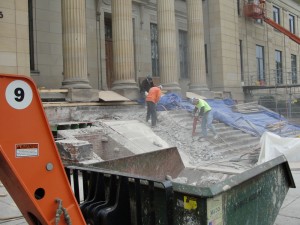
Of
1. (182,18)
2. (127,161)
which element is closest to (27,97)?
(127,161)

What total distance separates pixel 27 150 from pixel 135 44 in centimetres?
1925

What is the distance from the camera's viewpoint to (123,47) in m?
16.6

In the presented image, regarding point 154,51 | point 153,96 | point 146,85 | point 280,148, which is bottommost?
point 280,148

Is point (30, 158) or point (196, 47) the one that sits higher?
point (196, 47)

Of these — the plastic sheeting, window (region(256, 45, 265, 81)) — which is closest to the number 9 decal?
the plastic sheeting

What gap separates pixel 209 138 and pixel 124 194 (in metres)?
11.1

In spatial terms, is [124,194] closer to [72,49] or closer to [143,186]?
[143,186]

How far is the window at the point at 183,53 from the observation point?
24.6 metres

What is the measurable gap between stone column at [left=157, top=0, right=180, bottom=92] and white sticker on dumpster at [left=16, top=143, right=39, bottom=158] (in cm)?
1625

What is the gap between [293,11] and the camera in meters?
35.5

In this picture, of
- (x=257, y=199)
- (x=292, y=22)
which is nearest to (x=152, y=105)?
(x=257, y=199)

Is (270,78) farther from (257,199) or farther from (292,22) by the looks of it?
(257,199)

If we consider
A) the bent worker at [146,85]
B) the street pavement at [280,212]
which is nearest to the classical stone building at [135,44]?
the bent worker at [146,85]

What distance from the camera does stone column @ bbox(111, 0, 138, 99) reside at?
54.2 feet
